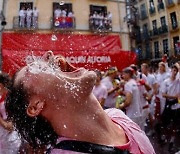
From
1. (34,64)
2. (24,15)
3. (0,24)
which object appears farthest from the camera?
(24,15)

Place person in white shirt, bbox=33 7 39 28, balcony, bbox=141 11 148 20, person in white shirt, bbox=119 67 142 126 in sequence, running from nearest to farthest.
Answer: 1. person in white shirt, bbox=119 67 142 126
2. balcony, bbox=141 11 148 20
3. person in white shirt, bbox=33 7 39 28

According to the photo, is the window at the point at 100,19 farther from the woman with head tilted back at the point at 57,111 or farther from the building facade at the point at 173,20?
the woman with head tilted back at the point at 57,111

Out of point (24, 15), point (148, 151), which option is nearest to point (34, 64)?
point (148, 151)

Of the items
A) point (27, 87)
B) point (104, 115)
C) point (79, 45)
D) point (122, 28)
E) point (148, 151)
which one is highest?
point (122, 28)

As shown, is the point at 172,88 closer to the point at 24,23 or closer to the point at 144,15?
the point at 144,15

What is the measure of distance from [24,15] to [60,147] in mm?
11476

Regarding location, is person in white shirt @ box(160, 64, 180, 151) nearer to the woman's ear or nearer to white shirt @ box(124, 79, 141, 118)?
white shirt @ box(124, 79, 141, 118)

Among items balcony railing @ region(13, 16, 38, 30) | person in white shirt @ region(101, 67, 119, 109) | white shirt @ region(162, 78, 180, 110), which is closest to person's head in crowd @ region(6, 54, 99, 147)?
person in white shirt @ region(101, 67, 119, 109)

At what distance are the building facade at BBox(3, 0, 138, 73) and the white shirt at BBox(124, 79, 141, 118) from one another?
5732 mm

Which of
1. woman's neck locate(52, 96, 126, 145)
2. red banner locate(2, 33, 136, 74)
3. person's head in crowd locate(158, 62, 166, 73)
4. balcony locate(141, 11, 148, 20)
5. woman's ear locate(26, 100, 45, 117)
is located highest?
balcony locate(141, 11, 148, 20)

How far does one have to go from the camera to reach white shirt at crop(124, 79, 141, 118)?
4066 millimetres

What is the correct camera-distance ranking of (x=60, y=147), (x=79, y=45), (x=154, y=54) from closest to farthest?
(x=60, y=147) → (x=154, y=54) → (x=79, y=45)

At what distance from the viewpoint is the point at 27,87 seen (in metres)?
0.92

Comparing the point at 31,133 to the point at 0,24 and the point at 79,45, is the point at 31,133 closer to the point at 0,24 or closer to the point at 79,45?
the point at 79,45
